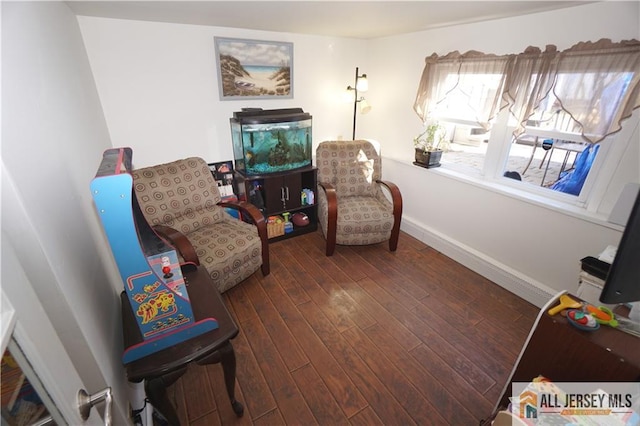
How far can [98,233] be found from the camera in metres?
1.50

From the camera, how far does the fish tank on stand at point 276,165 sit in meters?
2.62

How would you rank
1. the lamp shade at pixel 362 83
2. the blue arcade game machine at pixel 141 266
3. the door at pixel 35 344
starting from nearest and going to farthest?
the door at pixel 35 344 → the blue arcade game machine at pixel 141 266 → the lamp shade at pixel 362 83

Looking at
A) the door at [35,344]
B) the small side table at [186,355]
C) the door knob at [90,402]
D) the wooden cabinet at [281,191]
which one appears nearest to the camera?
the door at [35,344]

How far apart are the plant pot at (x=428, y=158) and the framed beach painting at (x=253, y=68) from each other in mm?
1535

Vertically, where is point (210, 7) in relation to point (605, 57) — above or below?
above

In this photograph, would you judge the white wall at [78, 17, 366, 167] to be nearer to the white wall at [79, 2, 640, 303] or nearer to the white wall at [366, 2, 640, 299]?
the white wall at [79, 2, 640, 303]

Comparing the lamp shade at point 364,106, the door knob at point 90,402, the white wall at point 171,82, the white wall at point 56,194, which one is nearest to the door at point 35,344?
the door knob at point 90,402

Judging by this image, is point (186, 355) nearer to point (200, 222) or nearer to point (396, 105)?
point (200, 222)

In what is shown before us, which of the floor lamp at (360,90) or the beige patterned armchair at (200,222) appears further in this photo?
the floor lamp at (360,90)

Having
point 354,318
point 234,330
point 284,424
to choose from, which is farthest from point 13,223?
point 354,318

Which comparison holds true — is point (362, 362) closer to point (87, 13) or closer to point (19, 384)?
point (19, 384)

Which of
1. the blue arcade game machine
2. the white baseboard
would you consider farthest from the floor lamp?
the blue arcade game machine

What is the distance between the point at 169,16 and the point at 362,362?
9.15 feet

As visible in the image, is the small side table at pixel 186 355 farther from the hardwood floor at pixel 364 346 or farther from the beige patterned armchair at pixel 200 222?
the beige patterned armchair at pixel 200 222
